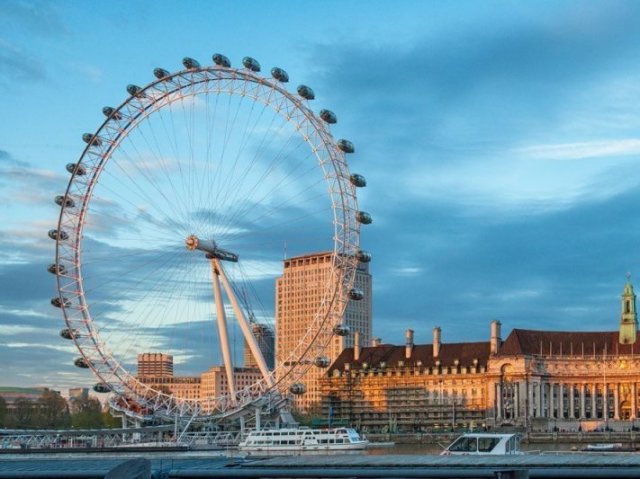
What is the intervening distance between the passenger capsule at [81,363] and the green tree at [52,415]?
70.8 meters

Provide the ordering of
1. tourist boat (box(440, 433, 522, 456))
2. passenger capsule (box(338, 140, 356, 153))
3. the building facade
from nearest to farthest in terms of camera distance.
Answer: tourist boat (box(440, 433, 522, 456))
passenger capsule (box(338, 140, 356, 153))
the building facade

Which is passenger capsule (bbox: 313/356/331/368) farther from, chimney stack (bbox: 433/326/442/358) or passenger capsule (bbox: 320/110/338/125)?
chimney stack (bbox: 433/326/442/358)

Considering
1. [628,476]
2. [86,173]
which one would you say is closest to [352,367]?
[86,173]

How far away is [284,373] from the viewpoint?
253 feet

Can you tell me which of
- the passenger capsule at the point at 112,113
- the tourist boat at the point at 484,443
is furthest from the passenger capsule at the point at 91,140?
the tourist boat at the point at 484,443

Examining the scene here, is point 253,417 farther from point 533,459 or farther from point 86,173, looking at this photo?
point 533,459

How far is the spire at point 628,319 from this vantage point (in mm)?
146750

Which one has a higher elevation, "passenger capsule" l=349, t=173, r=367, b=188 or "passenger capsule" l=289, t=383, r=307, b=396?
"passenger capsule" l=349, t=173, r=367, b=188

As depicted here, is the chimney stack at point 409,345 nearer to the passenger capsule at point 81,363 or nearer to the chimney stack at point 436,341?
the chimney stack at point 436,341

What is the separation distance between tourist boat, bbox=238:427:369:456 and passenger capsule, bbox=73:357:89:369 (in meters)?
12.5

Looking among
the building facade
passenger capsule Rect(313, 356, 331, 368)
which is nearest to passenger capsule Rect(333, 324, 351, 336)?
passenger capsule Rect(313, 356, 331, 368)

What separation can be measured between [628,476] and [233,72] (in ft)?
208

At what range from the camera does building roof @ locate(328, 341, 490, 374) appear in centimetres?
14888

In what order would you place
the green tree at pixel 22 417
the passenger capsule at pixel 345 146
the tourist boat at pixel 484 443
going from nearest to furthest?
the tourist boat at pixel 484 443, the passenger capsule at pixel 345 146, the green tree at pixel 22 417
